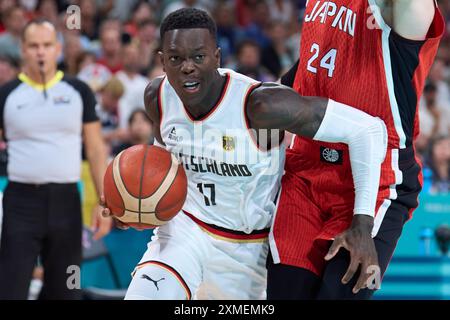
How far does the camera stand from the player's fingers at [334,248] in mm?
3887

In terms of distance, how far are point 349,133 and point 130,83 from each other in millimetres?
5742

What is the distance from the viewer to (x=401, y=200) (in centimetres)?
421

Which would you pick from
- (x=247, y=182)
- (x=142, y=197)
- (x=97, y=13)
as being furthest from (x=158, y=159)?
(x=97, y=13)

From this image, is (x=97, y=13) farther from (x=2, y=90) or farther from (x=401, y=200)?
(x=401, y=200)

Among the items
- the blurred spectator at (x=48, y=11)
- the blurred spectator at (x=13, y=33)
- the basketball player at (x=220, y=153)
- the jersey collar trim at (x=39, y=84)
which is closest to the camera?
the basketball player at (x=220, y=153)

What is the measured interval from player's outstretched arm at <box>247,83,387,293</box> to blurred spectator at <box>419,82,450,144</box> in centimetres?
571

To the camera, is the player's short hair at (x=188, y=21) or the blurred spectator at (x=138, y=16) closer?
the player's short hair at (x=188, y=21)

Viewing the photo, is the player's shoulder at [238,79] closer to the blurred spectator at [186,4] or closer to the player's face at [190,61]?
the player's face at [190,61]

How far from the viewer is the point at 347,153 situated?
417 centimetres

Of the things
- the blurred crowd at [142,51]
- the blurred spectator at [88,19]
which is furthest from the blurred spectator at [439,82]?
the blurred spectator at [88,19]

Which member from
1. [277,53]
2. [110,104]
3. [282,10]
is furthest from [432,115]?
[110,104]

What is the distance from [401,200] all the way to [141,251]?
135 inches

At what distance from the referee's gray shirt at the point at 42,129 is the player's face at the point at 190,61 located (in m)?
2.17

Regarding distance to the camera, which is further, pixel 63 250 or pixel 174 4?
pixel 174 4
